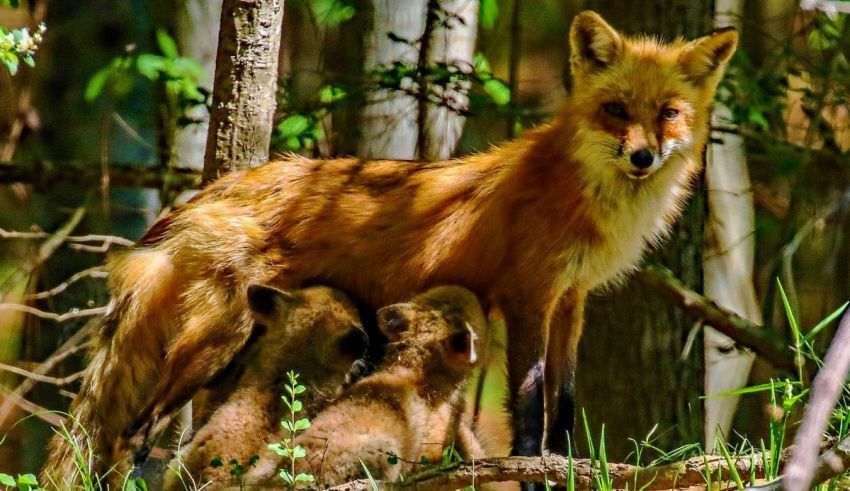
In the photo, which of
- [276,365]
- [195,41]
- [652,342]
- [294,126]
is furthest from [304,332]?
[195,41]

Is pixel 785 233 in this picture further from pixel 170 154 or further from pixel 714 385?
pixel 170 154

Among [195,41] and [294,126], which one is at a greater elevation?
[195,41]

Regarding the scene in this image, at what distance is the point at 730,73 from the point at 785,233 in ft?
8.07

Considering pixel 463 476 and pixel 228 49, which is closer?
pixel 463 476

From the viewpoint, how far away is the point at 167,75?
6.93 m

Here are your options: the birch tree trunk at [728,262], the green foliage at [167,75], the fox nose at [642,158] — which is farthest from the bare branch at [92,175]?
the birch tree trunk at [728,262]

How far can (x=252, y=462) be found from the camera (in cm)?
436

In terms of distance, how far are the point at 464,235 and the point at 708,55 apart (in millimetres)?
1741

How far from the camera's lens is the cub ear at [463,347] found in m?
5.25

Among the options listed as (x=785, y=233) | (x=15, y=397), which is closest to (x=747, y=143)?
(x=785, y=233)

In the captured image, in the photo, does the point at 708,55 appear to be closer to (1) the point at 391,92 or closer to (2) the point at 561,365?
(2) the point at 561,365

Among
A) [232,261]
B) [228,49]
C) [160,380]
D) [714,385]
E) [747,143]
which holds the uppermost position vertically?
[228,49]

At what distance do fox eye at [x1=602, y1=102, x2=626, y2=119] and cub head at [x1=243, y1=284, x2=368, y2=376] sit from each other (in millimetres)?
1823

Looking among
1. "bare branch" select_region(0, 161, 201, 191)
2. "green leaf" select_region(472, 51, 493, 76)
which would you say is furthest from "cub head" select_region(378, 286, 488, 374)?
"bare branch" select_region(0, 161, 201, 191)
